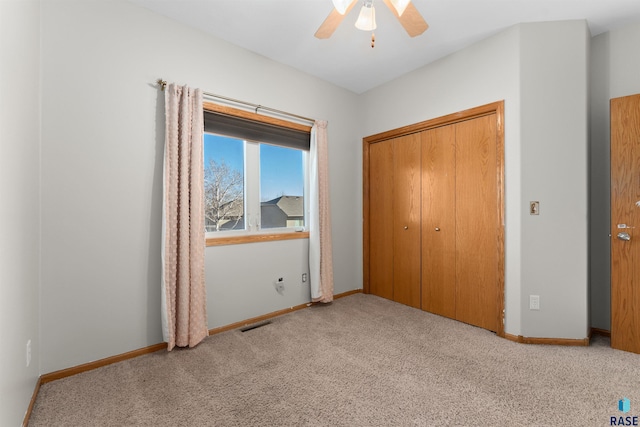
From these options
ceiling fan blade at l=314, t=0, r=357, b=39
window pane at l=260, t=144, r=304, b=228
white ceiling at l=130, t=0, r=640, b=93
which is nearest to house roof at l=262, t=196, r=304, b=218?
window pane at l=260, t=144, r=304, b=228

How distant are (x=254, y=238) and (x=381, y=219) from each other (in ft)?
5.40

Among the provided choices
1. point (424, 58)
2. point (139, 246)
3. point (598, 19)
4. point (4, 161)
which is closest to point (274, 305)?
point (139, 246)

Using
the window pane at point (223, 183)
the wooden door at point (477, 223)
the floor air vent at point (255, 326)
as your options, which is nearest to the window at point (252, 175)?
the window pane at point (223, 183)

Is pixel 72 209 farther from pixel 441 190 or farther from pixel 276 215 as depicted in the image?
pixel 441 190

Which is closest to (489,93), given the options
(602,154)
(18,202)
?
(602,154)

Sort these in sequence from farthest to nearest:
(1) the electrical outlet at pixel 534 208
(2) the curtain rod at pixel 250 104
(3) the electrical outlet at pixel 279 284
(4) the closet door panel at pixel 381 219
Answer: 1. (4) the closet door panel at pixel 381 219
2. (3) the electrical outlet at pixel 279 284
3. (1) the electrical outlet at pixel 534 208
4. (2) the curtain rod at pixel 250 104

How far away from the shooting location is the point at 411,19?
1.75m

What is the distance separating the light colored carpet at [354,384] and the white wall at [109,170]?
331 millimetres

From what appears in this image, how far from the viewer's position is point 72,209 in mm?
1914

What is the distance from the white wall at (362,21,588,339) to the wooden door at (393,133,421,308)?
0.91 m

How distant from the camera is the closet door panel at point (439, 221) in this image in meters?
2.90

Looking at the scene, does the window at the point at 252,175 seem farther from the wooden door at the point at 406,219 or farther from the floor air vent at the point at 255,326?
the wooden door at the point at 406,219

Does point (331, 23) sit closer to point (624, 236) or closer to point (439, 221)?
point (439, 221)

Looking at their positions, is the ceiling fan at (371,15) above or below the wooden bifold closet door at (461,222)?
above
